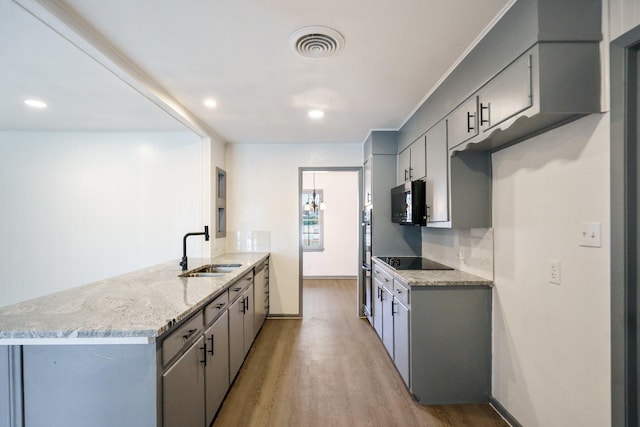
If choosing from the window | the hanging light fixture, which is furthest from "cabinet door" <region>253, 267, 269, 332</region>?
the window

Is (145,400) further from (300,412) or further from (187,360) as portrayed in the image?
(300,412)

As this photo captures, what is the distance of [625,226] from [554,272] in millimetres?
481

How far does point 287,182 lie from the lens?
439cm

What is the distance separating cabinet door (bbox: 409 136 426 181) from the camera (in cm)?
288

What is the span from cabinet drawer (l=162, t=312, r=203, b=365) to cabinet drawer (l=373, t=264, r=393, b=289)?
1.73m

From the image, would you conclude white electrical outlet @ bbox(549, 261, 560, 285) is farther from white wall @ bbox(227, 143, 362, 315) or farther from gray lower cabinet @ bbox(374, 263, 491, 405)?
white wall @ bbox(227, 143, 362, 315)

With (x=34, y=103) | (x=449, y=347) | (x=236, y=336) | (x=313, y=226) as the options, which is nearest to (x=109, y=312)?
(x=236, y=336)

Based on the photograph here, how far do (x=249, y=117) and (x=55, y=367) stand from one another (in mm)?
2664

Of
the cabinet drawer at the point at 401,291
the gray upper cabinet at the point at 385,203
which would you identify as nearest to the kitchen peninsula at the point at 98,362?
the cabinet drawer at the point at 401,291

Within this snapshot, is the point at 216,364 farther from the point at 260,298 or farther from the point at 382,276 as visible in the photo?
the point at 382,276

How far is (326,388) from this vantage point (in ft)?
8.18

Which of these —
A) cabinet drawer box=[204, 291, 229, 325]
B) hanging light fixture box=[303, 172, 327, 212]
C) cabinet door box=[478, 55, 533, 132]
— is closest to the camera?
cabinet door box=[478, 55, 533, 132]

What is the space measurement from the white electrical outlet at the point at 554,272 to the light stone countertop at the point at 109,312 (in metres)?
1.98

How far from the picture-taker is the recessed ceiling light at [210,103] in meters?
2.85
